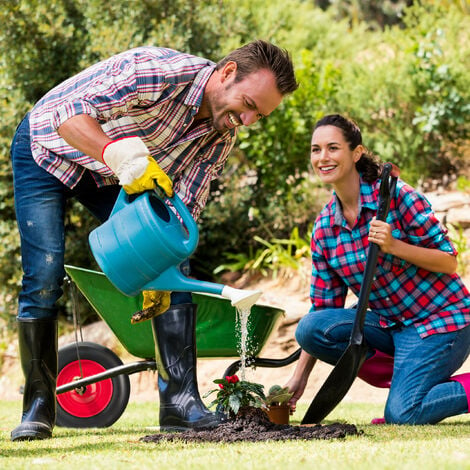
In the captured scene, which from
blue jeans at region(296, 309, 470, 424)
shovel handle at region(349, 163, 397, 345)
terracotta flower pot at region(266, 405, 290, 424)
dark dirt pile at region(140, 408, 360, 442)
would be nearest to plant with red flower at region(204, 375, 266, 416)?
dark dirt pile at region(140, 408, 360, 442)

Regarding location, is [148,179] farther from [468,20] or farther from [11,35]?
[468,20]

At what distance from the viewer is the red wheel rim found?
3430 mm

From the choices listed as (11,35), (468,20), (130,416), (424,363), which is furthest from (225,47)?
(424,363)

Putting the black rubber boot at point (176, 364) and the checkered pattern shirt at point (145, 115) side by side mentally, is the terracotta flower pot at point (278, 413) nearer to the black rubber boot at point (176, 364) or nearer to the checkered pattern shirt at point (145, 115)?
the black rubber boot at point (176, 364)

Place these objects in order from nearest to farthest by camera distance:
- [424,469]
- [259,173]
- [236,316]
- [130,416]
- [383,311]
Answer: [424,469], [236,316], [383,311], [130,416], [259,173]

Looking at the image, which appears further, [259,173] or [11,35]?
[259,173]

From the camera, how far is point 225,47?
6008mm

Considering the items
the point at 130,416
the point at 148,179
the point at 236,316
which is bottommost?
the point at 130,416

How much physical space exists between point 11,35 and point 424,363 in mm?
4019

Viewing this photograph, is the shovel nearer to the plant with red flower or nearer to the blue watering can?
the plant with red flower

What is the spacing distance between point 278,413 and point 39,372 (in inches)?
34.5

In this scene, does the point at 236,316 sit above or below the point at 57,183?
below

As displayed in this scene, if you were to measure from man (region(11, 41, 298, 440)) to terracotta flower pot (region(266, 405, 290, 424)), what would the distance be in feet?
1.06

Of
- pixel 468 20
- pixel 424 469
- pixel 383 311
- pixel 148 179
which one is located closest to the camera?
pixel 424 469
